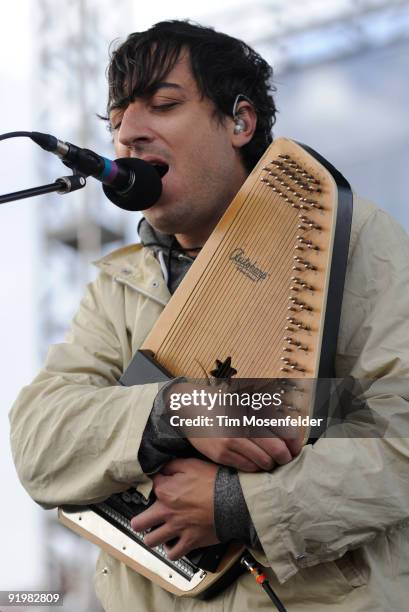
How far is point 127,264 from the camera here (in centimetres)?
263

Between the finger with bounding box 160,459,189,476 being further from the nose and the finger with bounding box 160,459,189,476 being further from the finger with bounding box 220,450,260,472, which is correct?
the nose

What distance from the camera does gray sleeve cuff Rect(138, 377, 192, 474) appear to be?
2.12 meters

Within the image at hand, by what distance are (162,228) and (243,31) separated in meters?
5.06

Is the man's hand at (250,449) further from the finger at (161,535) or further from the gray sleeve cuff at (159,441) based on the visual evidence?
the finger at (161,535)

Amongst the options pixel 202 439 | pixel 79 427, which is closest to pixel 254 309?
pixel 202 439

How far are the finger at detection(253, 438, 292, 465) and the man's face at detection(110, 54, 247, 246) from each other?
28.9 inches

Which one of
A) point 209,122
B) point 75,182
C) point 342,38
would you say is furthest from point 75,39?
point 75,182

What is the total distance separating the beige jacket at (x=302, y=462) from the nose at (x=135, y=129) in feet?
1.17

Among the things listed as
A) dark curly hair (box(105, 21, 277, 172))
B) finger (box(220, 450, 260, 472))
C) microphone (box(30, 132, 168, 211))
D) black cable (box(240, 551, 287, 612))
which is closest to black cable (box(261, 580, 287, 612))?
black cable (box(240, 551, 287, 612))

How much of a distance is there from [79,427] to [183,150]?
2.50 ft

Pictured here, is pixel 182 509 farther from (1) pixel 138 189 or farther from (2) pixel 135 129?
(2) pixel 135 129

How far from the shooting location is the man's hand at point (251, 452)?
2.03 metres

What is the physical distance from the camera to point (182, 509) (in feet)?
6.87

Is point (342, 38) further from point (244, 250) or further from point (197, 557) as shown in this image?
point (197, 557)
